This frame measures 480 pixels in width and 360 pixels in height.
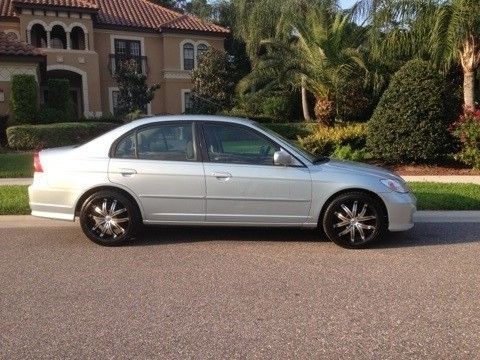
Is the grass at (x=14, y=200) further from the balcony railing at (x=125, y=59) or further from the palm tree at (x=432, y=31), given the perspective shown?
the balcony railing at (x=125, y=59)

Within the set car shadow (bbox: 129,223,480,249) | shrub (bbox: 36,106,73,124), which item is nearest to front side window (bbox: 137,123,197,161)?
car shadow (bbox: 129,223,480,249)

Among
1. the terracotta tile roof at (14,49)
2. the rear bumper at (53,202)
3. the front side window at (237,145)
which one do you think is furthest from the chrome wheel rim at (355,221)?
the terracotta tile roof at (14,49)

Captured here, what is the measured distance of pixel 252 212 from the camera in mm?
5910

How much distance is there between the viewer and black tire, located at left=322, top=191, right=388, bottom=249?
19.2 feet

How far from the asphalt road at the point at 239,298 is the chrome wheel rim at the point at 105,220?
0.20 meters

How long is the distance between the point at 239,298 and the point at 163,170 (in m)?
2.16

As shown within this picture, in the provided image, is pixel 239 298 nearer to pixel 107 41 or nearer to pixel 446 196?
pixel 446 196

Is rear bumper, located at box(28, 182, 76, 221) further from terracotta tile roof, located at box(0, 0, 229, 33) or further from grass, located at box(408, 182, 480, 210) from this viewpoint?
terracotta tile roof, located at box(0, 0, 229, 33)

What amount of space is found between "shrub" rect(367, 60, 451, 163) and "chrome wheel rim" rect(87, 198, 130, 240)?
26.3 feet

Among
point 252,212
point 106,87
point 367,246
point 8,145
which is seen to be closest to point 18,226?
point 252,212

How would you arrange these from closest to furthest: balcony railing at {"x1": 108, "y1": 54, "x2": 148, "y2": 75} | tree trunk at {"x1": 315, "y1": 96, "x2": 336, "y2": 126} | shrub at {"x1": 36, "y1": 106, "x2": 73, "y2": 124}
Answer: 1. tree trunk at {"x1": 315, "y1": 96, "x2": 336, "y2": 126}
2. shrub at {"x1": 36, "y1": 106, "x2": 73, "y2": 124}
3. balcony railing at {"x1": 108, "y1": 54, "x2": 148, "y2": 75}

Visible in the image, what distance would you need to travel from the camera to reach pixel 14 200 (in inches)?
324

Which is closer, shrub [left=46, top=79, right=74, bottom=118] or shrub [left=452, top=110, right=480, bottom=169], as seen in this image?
shrub [left=452, top=110, right=480, bottom=169]

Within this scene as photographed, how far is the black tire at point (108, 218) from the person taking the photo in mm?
5957
